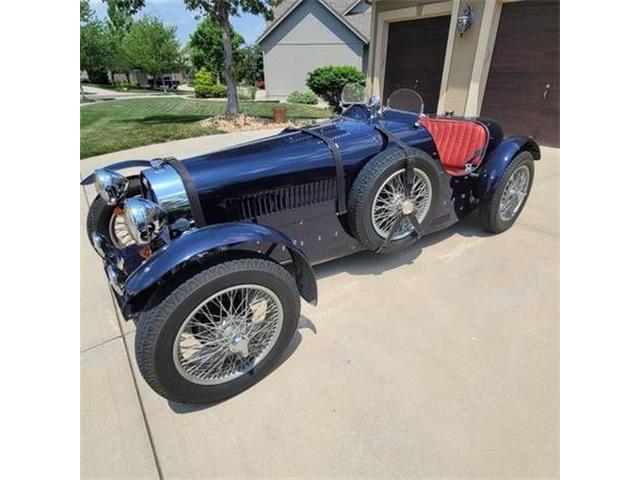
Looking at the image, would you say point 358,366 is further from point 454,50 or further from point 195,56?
point 195,56

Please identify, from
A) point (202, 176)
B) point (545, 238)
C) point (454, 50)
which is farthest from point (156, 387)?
point (454, 50)

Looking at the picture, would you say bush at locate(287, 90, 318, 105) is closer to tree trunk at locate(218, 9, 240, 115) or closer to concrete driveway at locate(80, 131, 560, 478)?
tree trunk at locate(218, 9, 240, 115)

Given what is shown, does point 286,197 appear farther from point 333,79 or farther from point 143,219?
point 333,79

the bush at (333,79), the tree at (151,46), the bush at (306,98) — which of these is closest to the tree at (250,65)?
the tree at (151,46)

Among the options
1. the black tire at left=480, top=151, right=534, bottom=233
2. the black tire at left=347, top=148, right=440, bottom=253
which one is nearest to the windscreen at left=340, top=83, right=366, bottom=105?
the black tire at left=347, top=148, right=440, bottom=253

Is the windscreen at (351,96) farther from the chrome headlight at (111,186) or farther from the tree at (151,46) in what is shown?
the tree at (151,46)

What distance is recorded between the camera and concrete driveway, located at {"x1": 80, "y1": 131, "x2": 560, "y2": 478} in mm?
1643

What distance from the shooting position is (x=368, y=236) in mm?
2588

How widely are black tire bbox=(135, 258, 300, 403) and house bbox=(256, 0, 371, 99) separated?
912 inches

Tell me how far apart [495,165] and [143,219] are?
2.86 metres

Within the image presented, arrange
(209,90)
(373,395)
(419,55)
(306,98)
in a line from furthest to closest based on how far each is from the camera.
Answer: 1. (209,90)
2. (306,98)
3. (419,55)
4. (373,395)

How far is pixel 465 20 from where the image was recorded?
7426 millimetres

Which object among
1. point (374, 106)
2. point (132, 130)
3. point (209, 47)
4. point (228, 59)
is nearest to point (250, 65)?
point (209, 47)

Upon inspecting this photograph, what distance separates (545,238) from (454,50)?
597cm
